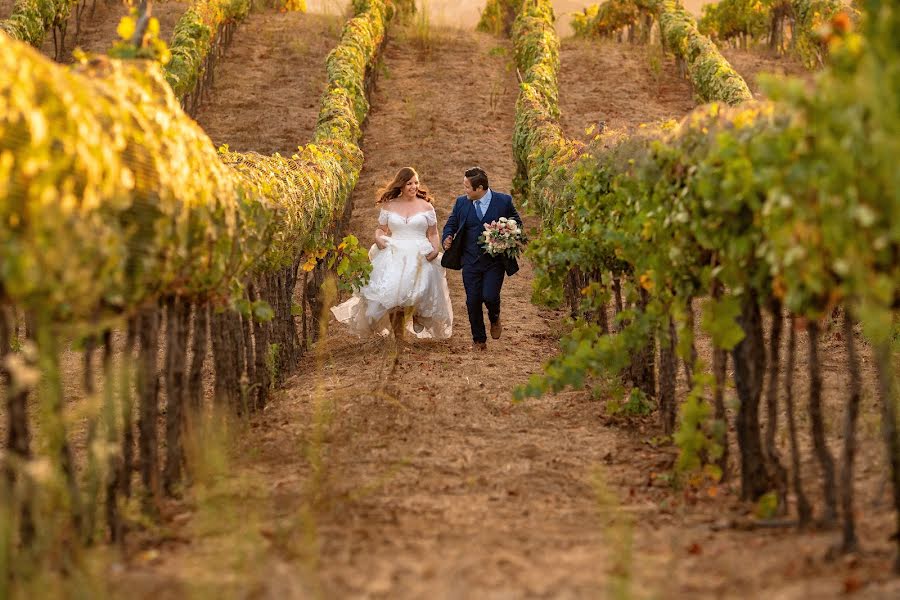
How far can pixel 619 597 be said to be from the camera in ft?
11.5

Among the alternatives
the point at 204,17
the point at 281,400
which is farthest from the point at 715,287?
the point at 204,17

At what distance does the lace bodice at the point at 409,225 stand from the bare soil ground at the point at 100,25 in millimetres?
18376

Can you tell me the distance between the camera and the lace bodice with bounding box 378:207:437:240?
11656 mm

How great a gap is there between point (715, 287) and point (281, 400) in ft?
15.8

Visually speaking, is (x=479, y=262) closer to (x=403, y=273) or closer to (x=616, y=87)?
(x=403, y=273)

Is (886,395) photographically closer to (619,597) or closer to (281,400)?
(619,597)

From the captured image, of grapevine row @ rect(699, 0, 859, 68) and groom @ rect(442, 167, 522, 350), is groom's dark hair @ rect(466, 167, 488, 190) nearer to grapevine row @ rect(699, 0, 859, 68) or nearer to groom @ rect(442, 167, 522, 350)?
groom @ rect(442, 167, 522, 350)

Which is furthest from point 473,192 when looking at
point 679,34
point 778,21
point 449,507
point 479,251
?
point 778,21

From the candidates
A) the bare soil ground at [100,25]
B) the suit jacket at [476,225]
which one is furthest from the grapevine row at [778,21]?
the bare soil ground at [100,25]

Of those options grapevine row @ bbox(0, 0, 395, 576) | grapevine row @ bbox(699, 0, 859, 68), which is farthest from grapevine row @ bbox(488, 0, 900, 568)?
grapevine row @ bbox(699, 0, 859, 68)

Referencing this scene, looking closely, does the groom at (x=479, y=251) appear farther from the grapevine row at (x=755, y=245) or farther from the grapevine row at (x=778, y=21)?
the grapevine row at (x=778, y=21)

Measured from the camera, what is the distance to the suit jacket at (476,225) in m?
11.2

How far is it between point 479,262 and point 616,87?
17291 mm

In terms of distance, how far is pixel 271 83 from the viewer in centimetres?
2680
